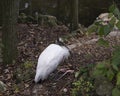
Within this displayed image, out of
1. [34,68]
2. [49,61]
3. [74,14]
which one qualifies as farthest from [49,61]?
[74,14]

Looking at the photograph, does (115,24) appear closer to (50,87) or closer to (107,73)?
(107,73)

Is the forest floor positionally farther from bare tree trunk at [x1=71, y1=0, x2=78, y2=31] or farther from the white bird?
bare tree trunk at [x1=71, y1=0, x2=78, y2=31]

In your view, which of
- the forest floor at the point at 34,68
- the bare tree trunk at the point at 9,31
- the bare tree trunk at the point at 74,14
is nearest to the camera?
the forest floor at the point at 34,68

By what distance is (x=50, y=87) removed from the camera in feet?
16.0

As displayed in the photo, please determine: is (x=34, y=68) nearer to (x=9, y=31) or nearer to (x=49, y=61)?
(x=49, y=61)

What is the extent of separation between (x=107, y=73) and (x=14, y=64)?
7.88 feet

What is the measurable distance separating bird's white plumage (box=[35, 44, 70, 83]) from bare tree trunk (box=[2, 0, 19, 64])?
86 centimetres

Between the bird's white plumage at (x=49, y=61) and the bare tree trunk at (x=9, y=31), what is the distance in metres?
0.86

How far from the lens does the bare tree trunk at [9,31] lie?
18.6 ft

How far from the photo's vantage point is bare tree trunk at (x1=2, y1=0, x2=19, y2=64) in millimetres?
5656

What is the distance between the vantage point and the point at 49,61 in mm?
4938

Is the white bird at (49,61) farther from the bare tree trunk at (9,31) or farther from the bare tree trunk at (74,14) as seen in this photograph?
the bare tree trunk at (74,14)

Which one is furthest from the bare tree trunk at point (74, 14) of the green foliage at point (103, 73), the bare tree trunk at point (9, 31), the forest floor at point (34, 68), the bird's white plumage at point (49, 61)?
the green foliage at point (103, 73)

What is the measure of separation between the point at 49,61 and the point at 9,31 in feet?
3.64
